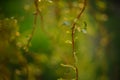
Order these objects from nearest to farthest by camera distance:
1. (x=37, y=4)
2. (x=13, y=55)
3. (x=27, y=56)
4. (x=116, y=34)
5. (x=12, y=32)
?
(x=37, y=4)
(x=12, y=32)
(x=13, y=55)
(x=27, y=56)
(x=116, y=34)

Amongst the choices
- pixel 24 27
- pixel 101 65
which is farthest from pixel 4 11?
pixel 101 65

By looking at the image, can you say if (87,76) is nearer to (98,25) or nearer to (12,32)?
(98,25)

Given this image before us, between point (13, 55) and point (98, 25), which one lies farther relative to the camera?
point (98, 25)

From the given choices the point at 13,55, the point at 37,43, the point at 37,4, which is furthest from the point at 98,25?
the point at 37,4

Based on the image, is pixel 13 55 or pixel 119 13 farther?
pixel 119 13

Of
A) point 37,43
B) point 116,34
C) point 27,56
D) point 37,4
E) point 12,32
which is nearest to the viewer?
point 37,4

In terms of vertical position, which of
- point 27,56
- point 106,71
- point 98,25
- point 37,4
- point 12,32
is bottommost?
point 106,71

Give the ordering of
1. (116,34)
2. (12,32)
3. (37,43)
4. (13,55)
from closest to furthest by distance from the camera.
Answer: (12,32)
(13,55)
(37,43)
(116,34)

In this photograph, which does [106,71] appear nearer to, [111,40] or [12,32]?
[111,40]

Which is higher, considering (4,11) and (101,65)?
(4,11)
